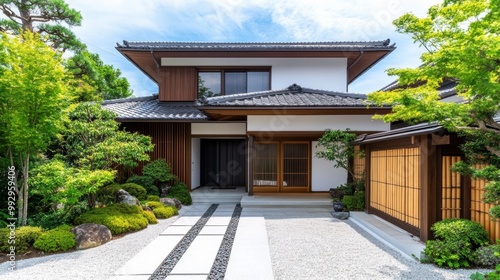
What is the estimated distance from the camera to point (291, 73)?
11.2m

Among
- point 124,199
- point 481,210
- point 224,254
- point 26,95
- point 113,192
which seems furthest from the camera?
point 113,192

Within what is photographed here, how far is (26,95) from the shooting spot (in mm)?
4922

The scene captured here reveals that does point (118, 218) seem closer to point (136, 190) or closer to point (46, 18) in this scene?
point (136, 190)

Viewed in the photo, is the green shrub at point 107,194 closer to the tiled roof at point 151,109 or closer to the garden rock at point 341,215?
the tiled roof at point 151,109

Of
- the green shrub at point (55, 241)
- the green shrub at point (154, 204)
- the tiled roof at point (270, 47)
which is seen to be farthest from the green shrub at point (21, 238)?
the tiled roof at point (270, 47)

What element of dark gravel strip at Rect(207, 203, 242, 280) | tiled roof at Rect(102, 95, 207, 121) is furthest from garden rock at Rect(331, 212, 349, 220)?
tiled roof at Rect(102, 95, 207, 121)

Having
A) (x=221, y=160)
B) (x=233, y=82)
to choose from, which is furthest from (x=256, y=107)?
(x=221, y=160)

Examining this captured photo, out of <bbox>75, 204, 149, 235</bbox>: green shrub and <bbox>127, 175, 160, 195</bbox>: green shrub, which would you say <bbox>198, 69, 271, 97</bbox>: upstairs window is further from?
<bbox>75, 204, 149, 235</bbox>: green shrub

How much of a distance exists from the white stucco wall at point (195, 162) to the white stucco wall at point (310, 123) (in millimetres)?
3067

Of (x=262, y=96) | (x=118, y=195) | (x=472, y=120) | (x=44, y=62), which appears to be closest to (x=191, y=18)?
(x=262, y=96)

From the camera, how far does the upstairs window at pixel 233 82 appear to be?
11.2 meters

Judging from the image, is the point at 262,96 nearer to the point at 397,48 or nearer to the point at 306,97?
the point at 306,97

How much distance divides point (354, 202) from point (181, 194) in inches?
226

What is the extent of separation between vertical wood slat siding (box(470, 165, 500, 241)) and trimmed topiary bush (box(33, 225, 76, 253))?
24.2 ft
